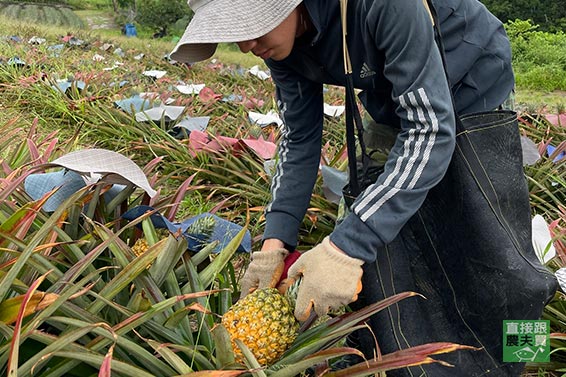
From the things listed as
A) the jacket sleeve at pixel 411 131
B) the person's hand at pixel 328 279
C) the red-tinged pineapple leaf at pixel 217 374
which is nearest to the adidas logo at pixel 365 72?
the jacket sleeve at pixel 411 131

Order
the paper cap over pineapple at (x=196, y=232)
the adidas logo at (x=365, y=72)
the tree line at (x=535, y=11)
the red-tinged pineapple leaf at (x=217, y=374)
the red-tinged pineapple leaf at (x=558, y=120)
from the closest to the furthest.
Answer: the red-tinged pineapple leaf at (x=217, y=374) → the adidas logo at (x=365, y=72) → the paper cap over pineapple at (x=196, y=232) → the red-tinged pineapple leaf at (x=558, y=120) → the tree line at (x=535, y=11)

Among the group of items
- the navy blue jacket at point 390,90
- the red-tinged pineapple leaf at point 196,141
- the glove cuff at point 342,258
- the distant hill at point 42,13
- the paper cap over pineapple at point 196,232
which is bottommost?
the distant hill at point 42,13

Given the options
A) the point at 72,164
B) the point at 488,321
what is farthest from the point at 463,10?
the point at 72,164

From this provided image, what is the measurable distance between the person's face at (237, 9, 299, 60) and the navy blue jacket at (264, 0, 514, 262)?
53mm

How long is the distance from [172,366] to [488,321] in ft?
2.69

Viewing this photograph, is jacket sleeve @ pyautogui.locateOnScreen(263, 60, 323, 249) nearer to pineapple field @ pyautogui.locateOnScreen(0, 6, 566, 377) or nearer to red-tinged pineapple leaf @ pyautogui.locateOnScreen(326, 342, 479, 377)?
pineapple field @ pyautogui.locateOnScreen(0, 6, 566, 377)

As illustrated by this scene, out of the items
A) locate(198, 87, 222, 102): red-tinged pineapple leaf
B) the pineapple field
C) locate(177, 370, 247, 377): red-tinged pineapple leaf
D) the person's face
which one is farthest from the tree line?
locate(177, 370, 247, 377): red-tinged pineapple leaf

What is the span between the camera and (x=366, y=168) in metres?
1.60

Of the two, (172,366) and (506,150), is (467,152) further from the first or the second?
(172,366)

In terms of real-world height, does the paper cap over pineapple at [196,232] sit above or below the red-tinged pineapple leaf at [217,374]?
below

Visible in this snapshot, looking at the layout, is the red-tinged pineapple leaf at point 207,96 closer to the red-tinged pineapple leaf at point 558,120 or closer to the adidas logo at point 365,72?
the red-tinged pineapple leaf at point 558,120

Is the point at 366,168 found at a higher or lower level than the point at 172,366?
higher

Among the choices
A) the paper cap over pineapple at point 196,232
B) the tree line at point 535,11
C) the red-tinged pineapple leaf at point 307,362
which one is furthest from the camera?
the tree line at point 535,11

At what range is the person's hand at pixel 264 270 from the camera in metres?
1.62
